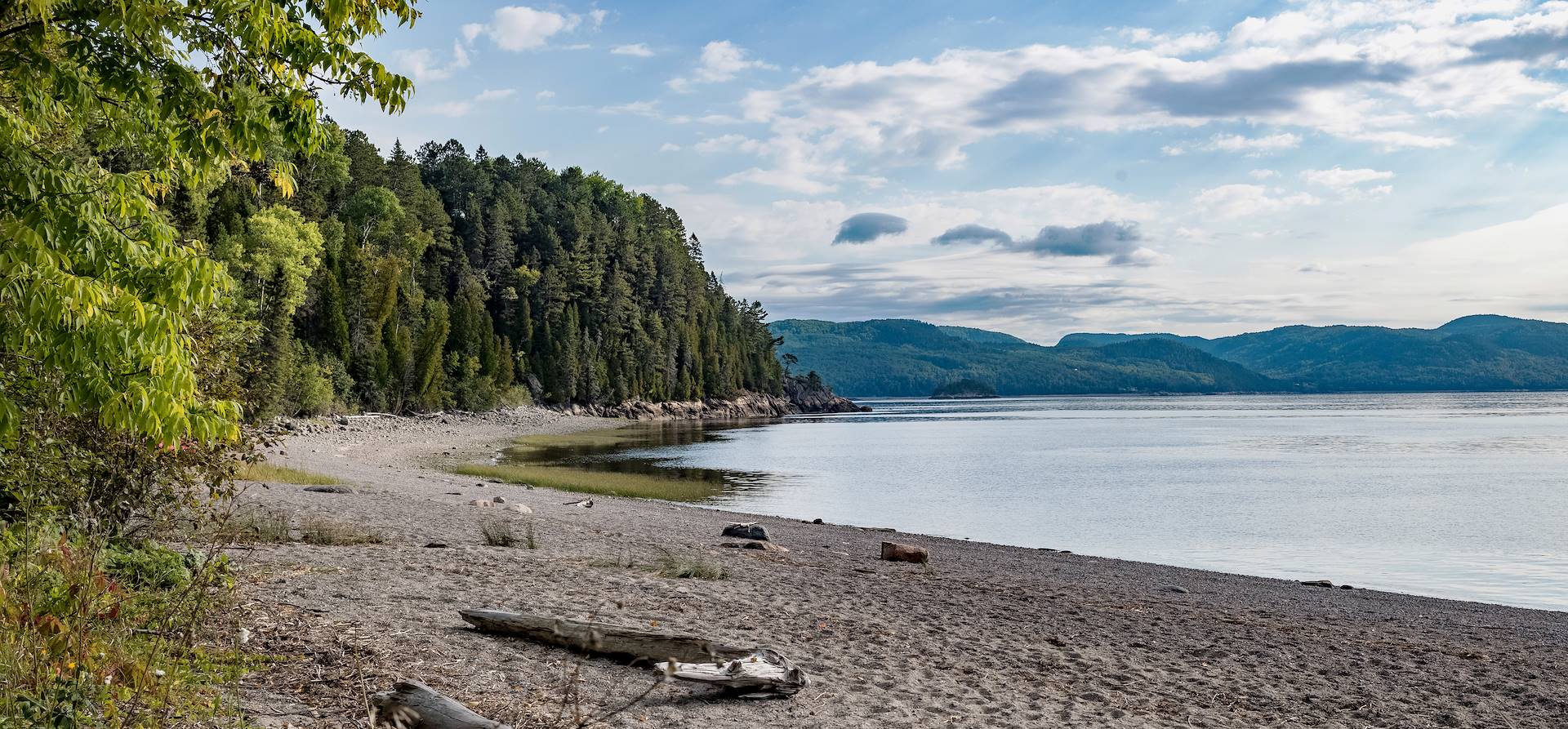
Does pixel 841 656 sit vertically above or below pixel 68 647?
below

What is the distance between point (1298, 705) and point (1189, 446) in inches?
2680

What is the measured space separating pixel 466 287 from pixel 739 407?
52979 millimetres

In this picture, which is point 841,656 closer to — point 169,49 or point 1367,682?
point 1367,682

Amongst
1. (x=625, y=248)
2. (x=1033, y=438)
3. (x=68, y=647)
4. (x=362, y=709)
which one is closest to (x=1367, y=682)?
(x=362, y=709)

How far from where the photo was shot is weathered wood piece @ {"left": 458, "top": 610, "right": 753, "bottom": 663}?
26.3 feet

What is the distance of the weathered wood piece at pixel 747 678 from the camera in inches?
303

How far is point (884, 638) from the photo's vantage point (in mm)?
10812

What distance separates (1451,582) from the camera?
22.4 metres

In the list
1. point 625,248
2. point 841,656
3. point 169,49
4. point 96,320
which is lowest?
point 841,656

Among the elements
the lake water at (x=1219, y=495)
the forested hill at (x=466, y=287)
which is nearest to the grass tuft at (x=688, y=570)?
the lake water at (x=1219, y=495)

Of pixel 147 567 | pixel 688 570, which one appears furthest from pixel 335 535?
pixel 147 567

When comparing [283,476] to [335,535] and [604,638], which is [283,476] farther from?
[604,638]

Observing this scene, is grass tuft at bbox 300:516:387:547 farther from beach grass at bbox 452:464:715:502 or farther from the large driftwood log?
beach grass at bbox 452:464:715:502

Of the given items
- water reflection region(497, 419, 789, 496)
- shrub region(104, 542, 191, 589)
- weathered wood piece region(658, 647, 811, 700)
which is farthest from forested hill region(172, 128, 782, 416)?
weathered wood piece region(658, 647, 811, 700)
